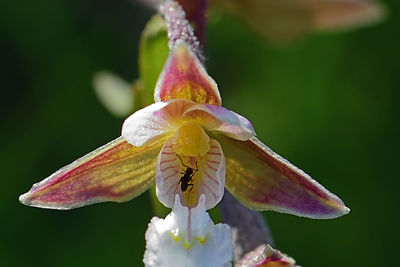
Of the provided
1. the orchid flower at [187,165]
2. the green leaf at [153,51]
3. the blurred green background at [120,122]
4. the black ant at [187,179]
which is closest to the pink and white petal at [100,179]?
the orchid flower at [187,165]

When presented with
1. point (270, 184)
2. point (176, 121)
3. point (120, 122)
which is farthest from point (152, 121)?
point (120, 122)

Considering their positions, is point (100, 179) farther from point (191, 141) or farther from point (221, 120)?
point (221, 120)

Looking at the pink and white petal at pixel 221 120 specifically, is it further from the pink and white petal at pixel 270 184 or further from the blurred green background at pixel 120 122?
the blurred green background at pixel 120 122

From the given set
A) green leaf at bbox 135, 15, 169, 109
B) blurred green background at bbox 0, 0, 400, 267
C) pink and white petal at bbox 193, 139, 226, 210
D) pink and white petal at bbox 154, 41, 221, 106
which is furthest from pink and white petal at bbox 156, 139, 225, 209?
blurred green background at bbox 0, 0, 400, 267

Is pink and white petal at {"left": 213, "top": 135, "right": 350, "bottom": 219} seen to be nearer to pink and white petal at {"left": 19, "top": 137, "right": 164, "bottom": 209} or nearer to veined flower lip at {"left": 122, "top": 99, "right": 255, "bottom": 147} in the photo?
veined flower lip at {"left": 122, "top": 99, "right": 255, "bottom": 147}

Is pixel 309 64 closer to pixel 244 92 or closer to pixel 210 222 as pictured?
pixel 244 92
